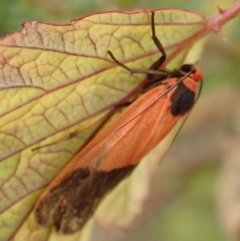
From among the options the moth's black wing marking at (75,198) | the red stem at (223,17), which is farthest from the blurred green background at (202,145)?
the moth's black wing marking at (75,198)

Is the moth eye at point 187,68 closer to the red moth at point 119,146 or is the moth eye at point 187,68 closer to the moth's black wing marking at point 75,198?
the red moth at point 119,146

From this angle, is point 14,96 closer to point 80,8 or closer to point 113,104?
point 113,104

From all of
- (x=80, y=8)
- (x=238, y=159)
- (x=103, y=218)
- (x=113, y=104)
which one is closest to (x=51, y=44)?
(x=113, y=104)

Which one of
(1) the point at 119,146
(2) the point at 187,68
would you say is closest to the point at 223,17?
(2) the point at 187,68

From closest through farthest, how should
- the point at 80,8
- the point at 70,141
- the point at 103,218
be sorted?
the point at 70,141 → the point at 103,218 → the point at 80,8

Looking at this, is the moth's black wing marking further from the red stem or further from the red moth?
the red stem

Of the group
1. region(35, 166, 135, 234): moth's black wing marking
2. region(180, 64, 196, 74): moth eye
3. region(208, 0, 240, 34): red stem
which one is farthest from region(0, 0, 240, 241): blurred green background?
region(35, 166, 135, 234): moth's black wing marking

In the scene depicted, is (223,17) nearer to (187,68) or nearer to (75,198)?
(187,68)
